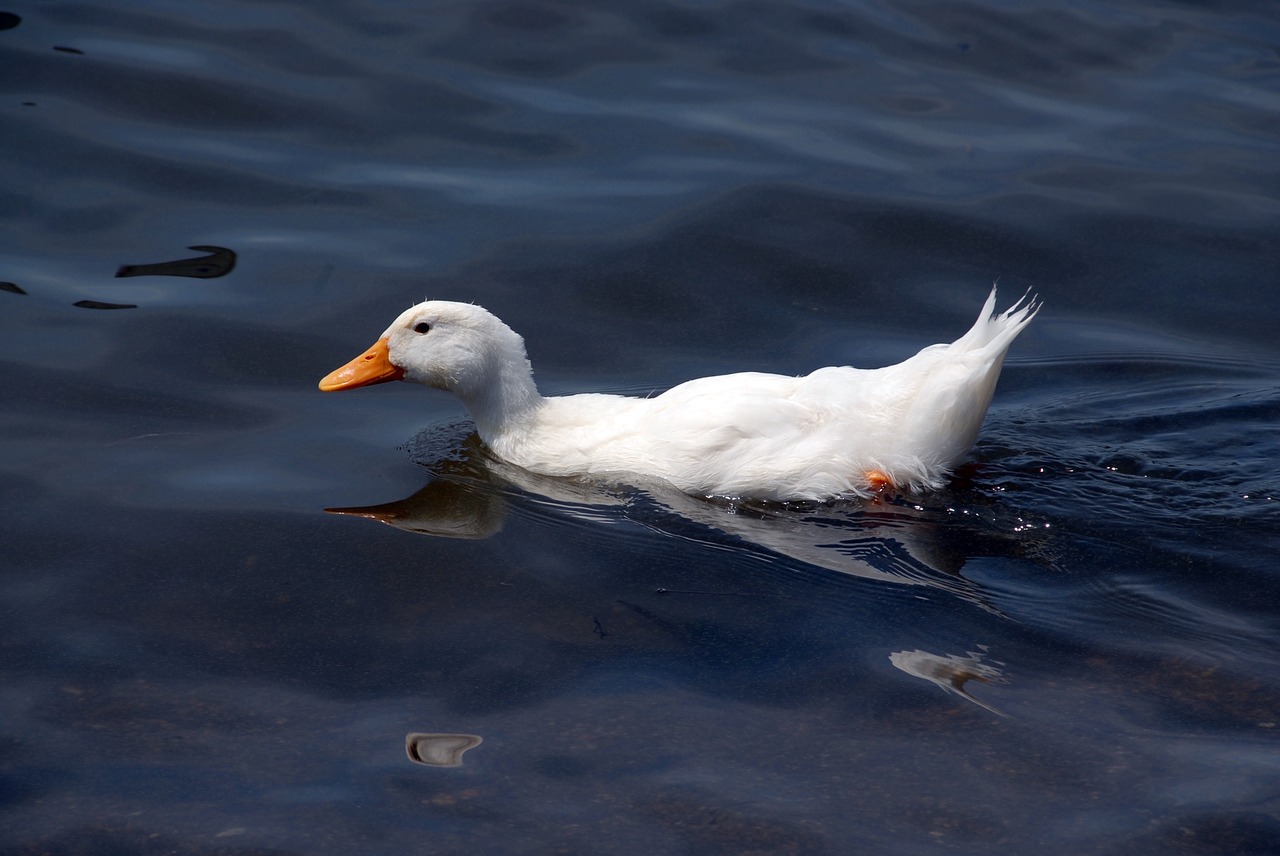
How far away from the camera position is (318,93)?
9992mm

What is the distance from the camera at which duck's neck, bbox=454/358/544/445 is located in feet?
20.4

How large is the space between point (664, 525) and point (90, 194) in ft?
16.4

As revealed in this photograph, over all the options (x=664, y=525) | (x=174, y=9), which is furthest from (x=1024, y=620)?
(x=174, y=9)

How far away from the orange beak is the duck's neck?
0.40 metres

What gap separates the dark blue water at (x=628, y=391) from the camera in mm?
4133

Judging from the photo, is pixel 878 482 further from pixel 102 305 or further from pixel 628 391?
pixel 102 305

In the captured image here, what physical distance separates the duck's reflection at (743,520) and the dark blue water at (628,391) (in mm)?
26

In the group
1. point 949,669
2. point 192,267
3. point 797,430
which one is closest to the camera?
point 949,669

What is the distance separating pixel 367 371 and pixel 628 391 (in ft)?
4.40

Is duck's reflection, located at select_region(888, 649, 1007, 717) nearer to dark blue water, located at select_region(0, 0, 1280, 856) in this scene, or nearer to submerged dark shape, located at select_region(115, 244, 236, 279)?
dark blue water, located at select_region(0, 0, 1280, 856)

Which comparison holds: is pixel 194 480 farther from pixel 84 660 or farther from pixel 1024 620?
pixel 1024 620

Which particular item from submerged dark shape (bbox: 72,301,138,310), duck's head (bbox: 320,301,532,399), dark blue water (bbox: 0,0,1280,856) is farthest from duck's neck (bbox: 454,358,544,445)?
submerged dark shape (bbox: 72,301,138,310)

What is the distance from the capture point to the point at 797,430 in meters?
5.80

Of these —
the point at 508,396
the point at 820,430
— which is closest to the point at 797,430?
the point at 820,430
